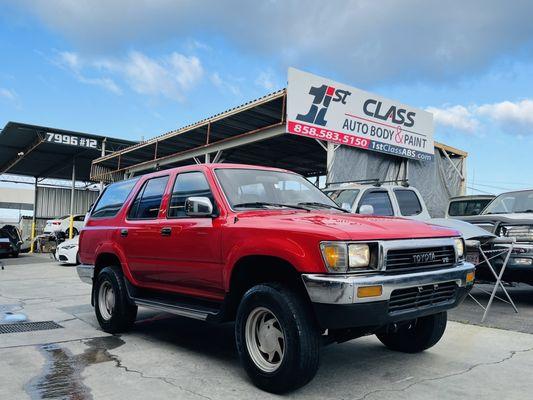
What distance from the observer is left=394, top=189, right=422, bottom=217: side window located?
27.7 feet

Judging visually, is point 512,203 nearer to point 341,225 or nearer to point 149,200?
point 341,225

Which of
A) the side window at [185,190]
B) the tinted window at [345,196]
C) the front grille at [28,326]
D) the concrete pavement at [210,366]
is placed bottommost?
the front grille at [28,326]

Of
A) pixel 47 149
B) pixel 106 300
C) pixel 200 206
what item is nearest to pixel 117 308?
pixel 106 300

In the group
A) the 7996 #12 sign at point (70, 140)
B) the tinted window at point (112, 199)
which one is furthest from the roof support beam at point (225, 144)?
the tinted window at point (112, 199)

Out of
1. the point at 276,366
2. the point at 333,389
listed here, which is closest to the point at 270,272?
the point at 276,366

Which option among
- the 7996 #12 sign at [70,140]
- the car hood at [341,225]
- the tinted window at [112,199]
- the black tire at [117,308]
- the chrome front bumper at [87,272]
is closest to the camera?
the car hood at [341,225]

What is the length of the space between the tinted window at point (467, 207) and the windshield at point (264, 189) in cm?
811

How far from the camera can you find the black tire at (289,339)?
354cm

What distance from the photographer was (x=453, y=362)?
15.5ft

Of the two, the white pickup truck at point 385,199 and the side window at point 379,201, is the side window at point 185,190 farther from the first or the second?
the side window at point 379,201

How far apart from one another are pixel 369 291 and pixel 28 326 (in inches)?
194

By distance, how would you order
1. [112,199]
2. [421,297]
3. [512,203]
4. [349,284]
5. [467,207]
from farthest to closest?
[467,207] → [512,203] → [112,199] → [421,297] → [349,284]

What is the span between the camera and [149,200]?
18.6 ft

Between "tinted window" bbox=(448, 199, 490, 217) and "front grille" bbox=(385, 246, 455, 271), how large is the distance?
8.57 metres
